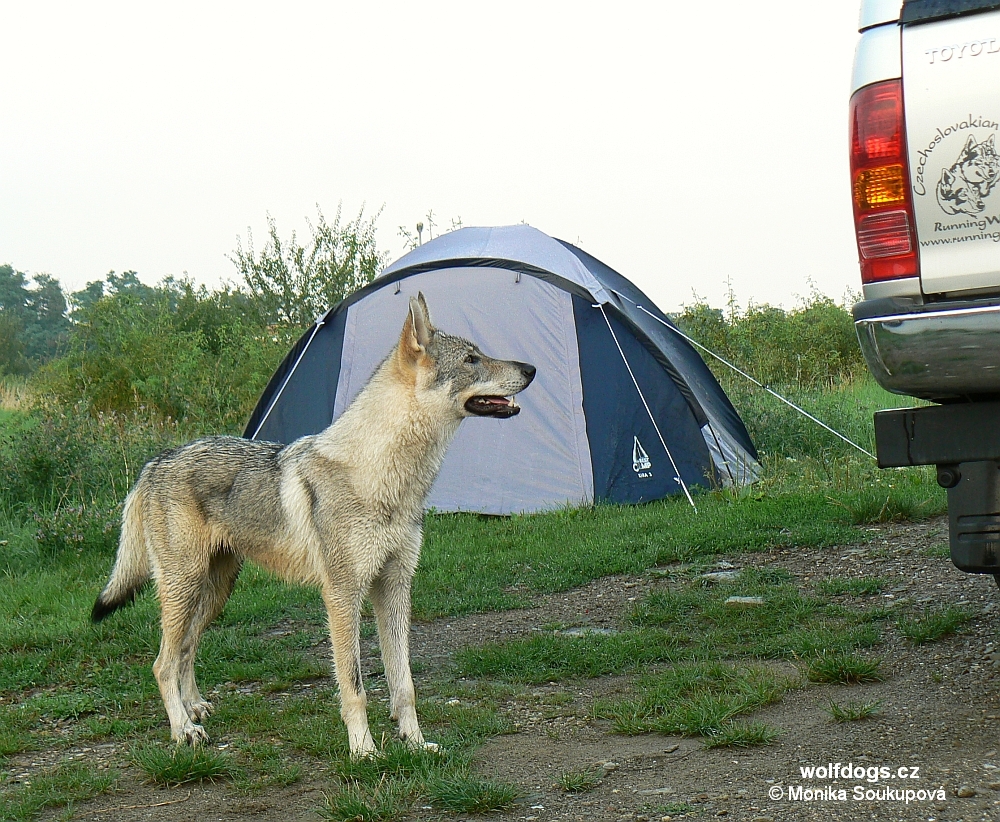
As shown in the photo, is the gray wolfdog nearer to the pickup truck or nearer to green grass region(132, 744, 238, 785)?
green grass region(132, 744, 238, 785)

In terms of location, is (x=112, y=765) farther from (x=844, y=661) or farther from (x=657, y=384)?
(x=657, y=384)

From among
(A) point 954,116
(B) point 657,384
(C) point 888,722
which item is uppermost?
(A) point 954,116

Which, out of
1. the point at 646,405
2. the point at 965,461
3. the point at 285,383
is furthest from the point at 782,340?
the point at 965,461

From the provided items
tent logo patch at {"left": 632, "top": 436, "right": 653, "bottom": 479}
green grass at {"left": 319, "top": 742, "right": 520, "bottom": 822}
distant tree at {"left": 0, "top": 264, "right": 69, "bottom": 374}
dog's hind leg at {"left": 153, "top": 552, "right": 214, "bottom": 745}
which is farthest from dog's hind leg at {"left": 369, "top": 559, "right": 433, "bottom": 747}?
distant tree at {"left": 0, "top": 264, "right": 69, "bottom": 374}

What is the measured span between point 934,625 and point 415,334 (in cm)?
271

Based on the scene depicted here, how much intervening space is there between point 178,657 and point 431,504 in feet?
15.0

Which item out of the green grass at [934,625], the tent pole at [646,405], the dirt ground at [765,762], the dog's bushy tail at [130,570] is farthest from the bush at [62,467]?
the green grass at [934,625]

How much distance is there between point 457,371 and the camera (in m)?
4.21

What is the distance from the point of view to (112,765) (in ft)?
12.3

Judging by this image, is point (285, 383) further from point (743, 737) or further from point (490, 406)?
point (743, 737)

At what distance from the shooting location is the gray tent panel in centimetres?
859

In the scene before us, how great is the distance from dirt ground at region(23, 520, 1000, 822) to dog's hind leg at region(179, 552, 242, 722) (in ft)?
1.35

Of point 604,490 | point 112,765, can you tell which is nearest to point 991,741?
point 112,765

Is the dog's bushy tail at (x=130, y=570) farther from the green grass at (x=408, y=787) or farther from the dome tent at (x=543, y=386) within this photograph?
the dome tent at (x=543, y=386)
